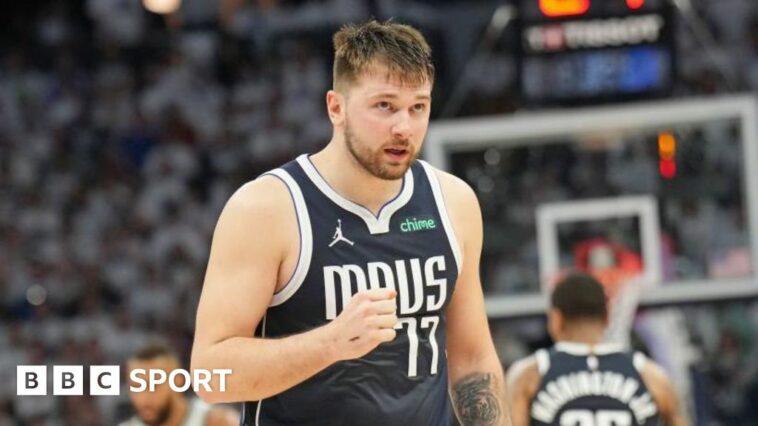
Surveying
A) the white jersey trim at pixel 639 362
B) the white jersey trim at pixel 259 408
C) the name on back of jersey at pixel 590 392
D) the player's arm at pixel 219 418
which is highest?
the white jersey trim at pixel 259 408

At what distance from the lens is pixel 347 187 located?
3.81 meters

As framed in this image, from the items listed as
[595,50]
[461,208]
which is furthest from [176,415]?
[595,50]

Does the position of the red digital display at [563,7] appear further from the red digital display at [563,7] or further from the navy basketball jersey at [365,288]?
the navy basketball jersey at [365,288]

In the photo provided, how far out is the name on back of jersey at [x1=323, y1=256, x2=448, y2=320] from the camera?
367 centimetres

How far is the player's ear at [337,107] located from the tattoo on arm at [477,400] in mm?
803

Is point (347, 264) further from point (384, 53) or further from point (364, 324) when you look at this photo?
point (384, 53)

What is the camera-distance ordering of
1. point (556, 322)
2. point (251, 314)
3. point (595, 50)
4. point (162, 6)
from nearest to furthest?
point (251, 314) < point (556, 322) < point (595, 50) < point (162, 6)

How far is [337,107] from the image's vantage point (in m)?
3.78

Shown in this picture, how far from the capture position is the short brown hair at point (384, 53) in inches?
144

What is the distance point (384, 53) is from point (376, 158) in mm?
269

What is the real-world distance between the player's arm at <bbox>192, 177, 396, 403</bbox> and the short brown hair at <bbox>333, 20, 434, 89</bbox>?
14.4 inches

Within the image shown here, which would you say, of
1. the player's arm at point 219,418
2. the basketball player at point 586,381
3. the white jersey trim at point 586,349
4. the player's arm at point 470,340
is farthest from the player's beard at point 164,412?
the player's arm at point 470,340

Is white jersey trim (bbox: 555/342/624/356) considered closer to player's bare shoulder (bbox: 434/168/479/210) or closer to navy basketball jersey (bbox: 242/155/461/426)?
player's bare shoulder (bbox: 434/168/479/210)

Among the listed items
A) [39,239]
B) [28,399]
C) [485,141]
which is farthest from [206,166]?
[485,141]
